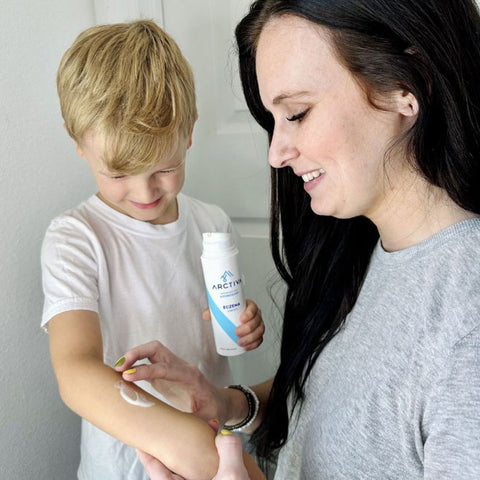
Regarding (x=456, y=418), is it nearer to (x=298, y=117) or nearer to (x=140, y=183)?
(x=298, y=117)

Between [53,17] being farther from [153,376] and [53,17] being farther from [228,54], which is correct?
[153,376]

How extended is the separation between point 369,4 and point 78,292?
0.52 metres

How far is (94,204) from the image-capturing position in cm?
88

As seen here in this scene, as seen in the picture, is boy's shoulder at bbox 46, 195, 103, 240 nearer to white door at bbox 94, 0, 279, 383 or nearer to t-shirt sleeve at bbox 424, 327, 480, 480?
white door at bbox 94, 0, 279, 383

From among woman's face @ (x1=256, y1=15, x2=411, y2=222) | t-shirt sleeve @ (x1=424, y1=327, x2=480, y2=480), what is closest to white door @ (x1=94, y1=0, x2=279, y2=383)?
woman's face @ (x1=256, y1=15, x2=411, y2=222)

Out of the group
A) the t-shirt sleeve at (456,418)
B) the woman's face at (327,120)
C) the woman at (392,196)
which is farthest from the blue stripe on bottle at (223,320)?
the t-shirt sleeve at (456,418)

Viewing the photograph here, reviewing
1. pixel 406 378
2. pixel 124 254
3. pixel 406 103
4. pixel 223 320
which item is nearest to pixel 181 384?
pixel 223 320

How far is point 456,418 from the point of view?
50 centimetres

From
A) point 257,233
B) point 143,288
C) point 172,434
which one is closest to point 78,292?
point 143,288

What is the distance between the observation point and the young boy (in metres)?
0.67

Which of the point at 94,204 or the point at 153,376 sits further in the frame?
the point at 94,204

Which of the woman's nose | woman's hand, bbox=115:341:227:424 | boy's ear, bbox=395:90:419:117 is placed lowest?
woman's hand, bbox=115:341:227:424

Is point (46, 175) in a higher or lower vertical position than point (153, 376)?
higher

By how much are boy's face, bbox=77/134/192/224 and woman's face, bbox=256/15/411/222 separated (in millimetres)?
205
